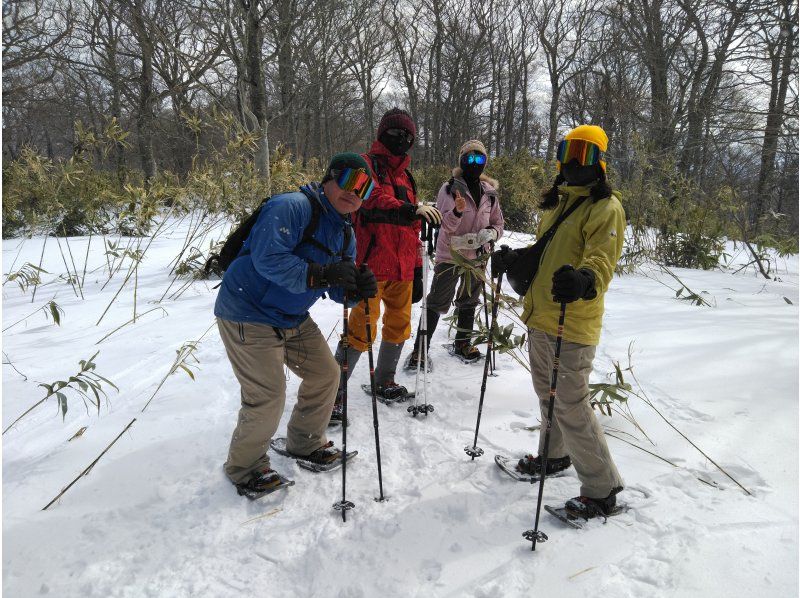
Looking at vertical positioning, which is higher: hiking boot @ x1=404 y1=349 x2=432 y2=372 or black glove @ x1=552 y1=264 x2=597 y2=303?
black glove @ x1=552 y1=264 x2=597 y2=303

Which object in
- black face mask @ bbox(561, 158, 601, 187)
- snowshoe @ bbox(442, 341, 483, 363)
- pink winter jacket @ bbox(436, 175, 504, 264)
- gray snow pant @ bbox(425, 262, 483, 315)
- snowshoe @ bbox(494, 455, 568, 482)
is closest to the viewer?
black face mask @ bbox(561, 158, 601, 187)

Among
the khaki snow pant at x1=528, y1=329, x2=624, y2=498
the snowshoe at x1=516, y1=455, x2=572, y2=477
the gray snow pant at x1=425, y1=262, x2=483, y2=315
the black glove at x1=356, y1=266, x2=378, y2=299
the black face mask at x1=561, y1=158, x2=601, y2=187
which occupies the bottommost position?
the snowshoe at x1=516, y1=455, x2=572, y2=477

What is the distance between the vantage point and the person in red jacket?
3211mm

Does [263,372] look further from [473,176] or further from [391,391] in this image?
[473,176]

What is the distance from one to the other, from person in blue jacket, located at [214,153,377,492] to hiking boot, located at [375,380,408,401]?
1.13 meters

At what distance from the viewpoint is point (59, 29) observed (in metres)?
12.8

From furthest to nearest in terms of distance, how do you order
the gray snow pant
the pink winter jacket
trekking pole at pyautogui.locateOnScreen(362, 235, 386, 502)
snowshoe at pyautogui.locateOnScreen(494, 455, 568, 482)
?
the gray snow pant < the pink winter jacket < snowshoe at pyautogui.locateOnScreen(494, 455, 568, 482) < trekking pole at pyautogui.locateOnScreen(362, 235, 386, 502)

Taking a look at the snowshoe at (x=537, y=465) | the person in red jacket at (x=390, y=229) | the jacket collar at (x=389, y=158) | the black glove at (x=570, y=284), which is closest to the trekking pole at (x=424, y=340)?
the person in red jacket at (x=390, y=229)

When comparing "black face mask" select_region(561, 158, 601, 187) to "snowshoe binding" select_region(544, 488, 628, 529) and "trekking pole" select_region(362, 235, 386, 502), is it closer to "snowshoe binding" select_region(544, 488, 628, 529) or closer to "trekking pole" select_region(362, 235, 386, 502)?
"trekking pole" select_region(362, 235, 386, 502)

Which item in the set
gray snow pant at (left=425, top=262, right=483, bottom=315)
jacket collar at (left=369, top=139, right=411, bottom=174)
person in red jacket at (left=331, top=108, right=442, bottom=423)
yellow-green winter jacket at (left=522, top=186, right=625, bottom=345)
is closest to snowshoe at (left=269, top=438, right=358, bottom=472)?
person in red jacket at (left=331, top=108, right=442, bottom=423)

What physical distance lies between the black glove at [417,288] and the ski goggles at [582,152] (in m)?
1.60

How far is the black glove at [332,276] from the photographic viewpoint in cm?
226

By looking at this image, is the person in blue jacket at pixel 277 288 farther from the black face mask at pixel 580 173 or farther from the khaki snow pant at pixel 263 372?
the black face mask at pixel 580 173

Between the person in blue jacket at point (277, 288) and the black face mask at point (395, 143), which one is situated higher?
the black face mask at point (395, 143)
